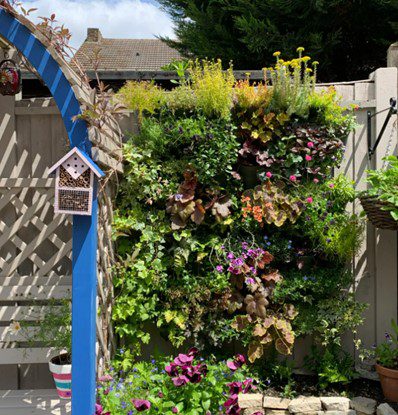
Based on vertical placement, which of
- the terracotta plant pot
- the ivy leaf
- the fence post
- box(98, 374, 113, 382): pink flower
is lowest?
the terracotta plant pot

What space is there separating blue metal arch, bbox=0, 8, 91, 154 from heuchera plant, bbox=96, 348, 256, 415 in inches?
54.4

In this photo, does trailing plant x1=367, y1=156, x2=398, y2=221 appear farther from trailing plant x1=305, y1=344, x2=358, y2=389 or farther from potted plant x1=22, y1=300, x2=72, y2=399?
potted plant x1=22, y1=300, x2=72, y2=399

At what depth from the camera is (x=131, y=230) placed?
3314 mm

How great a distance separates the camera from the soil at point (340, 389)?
125 inches

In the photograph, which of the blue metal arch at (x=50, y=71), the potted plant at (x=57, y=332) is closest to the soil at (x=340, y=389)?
the potted plant at (x=57, y=332)

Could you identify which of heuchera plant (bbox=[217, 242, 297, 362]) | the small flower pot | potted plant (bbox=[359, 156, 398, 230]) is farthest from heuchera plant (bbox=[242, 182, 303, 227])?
the small flower pot

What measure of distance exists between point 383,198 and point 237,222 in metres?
1.01

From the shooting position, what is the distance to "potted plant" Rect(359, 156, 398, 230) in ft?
9.36

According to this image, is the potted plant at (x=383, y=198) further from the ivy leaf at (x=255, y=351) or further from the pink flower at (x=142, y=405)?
the pink flower at (x=142, y=405)

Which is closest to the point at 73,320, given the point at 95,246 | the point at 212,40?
the point at 95,246

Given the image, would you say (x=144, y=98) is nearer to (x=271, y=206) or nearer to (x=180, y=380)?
(x=271, y=206)

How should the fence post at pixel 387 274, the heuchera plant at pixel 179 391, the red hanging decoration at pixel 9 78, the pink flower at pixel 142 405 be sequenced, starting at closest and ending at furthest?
the pink flower at pixel 142 405, the heuchera plant at pixel 179 391, the red hanging decoration at pixel 9 78, the fence post at pixel 387 274

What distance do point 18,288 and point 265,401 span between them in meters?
1.87

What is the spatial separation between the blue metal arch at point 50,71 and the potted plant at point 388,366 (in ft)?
7.84
